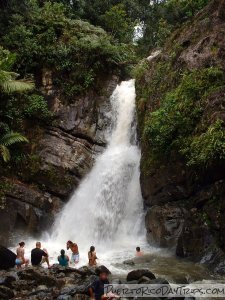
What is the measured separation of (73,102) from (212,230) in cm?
1115

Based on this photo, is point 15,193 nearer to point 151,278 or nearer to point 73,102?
point 73,102

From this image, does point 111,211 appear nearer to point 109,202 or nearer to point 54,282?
point 109,202

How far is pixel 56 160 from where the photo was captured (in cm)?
1880

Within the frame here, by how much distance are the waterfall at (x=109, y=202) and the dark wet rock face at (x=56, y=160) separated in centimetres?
53

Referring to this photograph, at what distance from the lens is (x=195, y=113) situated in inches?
565

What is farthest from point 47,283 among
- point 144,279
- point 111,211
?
point 111,211

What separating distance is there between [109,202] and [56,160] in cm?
331

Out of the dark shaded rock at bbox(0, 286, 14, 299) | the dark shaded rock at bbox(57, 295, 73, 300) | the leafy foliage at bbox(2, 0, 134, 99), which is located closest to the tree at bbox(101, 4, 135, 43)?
the leafy foliage at bbox(2, 0, 134, 99)

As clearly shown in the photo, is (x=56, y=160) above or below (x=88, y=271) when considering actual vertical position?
above

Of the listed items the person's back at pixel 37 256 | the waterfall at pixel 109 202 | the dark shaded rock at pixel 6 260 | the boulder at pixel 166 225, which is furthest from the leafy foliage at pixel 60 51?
the dark shaded rock at pixel 6 260

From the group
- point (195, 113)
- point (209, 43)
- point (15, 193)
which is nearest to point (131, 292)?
point (195, 113)

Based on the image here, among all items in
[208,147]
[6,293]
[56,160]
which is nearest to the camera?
[6,293]

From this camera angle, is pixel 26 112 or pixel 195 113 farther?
pixel 26 112

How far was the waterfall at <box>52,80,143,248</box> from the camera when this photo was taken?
16.5 m
